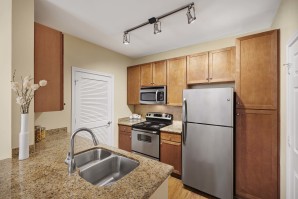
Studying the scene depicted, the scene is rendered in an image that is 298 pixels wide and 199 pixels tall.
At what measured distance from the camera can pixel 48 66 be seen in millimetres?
1644

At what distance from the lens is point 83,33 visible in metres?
2.43

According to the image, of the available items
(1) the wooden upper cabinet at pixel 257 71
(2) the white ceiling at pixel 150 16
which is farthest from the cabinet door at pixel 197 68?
(1) the wooden upper cabinet at pixel 257 71

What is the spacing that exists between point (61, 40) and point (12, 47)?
54 centimetres

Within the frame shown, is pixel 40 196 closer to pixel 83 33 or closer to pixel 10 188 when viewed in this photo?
pixel 10 188

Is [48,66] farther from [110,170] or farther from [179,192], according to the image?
[179,192]

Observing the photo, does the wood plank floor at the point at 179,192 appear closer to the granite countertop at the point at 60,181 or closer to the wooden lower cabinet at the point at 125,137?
the wooden lower cabinet at the point at 125,137

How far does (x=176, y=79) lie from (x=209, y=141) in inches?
54.4

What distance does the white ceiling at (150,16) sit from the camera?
1.64 meters

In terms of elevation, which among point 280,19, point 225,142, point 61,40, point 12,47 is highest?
point 280,19

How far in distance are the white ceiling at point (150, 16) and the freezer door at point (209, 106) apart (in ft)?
3.41

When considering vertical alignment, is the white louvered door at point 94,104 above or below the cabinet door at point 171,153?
above

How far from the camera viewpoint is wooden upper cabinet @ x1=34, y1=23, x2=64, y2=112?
154cm

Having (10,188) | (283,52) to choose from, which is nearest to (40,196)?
(10,188)

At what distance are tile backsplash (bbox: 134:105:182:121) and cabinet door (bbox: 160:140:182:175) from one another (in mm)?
798
